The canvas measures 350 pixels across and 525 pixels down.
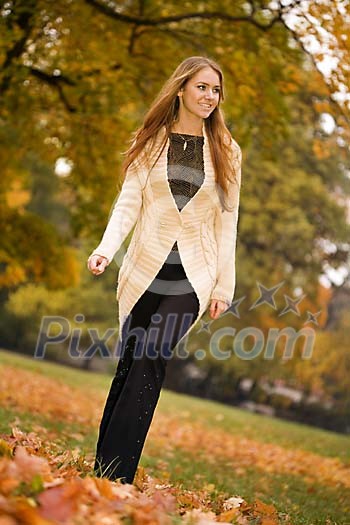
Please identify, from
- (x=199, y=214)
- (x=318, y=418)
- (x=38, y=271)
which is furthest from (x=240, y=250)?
(x=199, y=214)

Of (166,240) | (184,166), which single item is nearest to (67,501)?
(166,240)

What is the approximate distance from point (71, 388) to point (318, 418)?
28.6 ft

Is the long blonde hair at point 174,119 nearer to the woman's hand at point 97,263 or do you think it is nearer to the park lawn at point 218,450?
the woman's hand at point 97,263

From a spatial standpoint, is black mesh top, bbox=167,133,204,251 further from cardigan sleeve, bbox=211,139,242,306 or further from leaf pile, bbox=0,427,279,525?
leaf pile, bbox=0,427,279,525

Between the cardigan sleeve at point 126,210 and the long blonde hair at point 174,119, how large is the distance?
81 millimetres

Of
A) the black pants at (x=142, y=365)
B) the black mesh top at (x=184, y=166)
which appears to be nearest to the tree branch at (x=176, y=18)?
the black mesh top at (x=184, y=166)

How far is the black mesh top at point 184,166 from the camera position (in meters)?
3.90

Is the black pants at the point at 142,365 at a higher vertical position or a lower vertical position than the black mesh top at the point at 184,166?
lower

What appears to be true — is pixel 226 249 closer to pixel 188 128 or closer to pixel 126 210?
pixel 126 210

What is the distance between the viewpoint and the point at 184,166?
3.95 m

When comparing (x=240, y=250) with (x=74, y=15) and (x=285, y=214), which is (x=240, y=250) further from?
(x=74, y=15)

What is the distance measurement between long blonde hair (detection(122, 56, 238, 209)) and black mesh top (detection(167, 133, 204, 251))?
57 mm

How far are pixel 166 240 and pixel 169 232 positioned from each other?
0.15 feet

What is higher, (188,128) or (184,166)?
(188,128)
